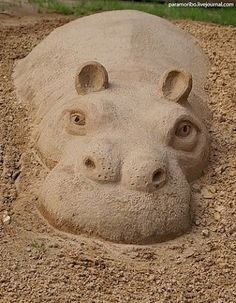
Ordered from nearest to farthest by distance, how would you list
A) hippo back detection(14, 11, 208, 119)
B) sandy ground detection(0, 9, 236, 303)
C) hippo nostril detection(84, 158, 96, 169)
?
sandy ground detection(0, 9, 236, 303) < hippo nostril detection(84, 158, 96, 169) < hippo back detection(14, 11, 208, 119)

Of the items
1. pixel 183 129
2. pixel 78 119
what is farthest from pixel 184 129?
pixel 78 119

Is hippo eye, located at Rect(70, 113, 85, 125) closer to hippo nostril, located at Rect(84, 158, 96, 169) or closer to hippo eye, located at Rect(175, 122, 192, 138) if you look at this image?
hippo nostril, located at Rect(84, 158, 96, 169)

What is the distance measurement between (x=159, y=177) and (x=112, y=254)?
23.1 inches

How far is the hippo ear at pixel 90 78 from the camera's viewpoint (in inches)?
245

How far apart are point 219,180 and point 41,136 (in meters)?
1.33

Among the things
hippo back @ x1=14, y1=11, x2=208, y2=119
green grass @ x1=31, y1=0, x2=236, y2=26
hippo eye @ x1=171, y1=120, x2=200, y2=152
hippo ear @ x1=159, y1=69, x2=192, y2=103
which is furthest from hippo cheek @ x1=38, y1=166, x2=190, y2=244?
green grass @ x1=31, y1=0, x2=236, y2=26

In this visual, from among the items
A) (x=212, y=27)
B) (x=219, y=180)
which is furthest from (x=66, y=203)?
(x=212, y=27)

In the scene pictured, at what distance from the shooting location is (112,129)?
589 cm

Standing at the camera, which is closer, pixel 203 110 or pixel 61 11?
pixel 203 110

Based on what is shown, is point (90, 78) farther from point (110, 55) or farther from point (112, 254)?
point (112, 254)

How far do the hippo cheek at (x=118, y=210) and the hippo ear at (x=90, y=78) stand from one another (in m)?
0.83

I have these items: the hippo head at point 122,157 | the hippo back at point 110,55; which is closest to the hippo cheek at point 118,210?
the hippo head at point 122,157

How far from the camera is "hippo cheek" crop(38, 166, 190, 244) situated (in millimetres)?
5480

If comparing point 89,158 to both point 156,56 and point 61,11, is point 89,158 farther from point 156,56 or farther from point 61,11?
point 61,11
